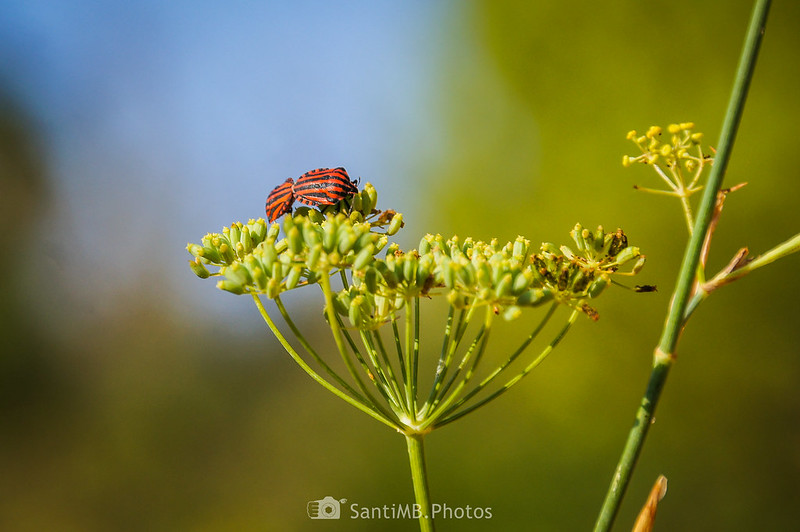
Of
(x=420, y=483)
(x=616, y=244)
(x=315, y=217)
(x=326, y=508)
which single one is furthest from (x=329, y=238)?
(x=326, y=508)

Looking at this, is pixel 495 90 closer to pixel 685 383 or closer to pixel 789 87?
pixel 789 87

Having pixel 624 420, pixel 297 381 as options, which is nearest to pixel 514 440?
pixel 624 420

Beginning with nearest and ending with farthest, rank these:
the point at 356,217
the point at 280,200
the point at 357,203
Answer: the point at 356,217 < the point at 357,203 < the point at 280,200

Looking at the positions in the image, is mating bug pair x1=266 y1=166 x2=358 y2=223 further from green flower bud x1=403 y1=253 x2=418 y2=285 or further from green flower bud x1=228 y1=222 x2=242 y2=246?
green flower bud x1=403 y1=253 x2=418 y2=285

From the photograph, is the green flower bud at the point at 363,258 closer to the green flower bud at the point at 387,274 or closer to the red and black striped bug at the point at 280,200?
the green flower bud at the point at 387,274

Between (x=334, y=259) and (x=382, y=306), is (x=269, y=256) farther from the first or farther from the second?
(x=382, y=306)

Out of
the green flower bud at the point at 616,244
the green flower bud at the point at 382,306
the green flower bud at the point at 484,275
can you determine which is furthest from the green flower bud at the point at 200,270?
the green flower bud at the point at 616,244

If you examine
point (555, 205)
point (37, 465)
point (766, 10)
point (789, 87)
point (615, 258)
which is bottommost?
point (37, 465)
